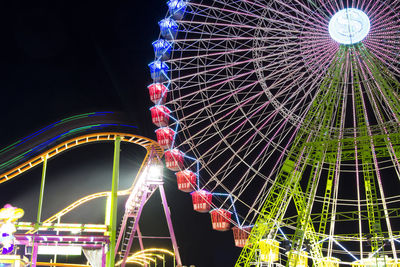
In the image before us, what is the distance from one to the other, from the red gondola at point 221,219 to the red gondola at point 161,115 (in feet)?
15.3

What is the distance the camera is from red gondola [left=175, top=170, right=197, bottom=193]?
21.5m

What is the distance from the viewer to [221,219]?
69.4ft

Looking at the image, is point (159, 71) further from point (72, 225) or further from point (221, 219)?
point (72, 225)

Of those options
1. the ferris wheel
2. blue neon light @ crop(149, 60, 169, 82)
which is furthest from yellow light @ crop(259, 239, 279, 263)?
blue neon light @ crop(149, 60, 169, 82)

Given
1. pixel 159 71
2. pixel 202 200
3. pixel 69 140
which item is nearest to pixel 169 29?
pixel 159 71

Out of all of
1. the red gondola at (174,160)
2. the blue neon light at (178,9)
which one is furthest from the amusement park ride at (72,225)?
the blue neon light at (178,9)

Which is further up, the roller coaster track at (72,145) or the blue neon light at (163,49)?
the blue neon light at (163,49)

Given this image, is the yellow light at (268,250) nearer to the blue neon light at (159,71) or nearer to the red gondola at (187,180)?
the red gondola at (187,180)

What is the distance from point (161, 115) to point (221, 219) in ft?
18.1

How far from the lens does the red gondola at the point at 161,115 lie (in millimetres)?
22031

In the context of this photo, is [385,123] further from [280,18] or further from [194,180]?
[194,180]

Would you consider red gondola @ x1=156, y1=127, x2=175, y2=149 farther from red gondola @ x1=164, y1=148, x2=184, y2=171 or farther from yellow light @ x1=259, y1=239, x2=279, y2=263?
yellow light @ x1=259, y1=239, x2=279, y2=263

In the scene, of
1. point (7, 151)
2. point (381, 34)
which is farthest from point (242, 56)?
point (7, 151)

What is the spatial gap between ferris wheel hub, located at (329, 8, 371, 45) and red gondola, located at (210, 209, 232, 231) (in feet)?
29.0
